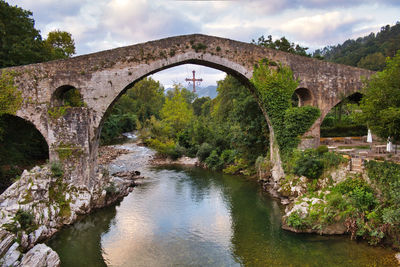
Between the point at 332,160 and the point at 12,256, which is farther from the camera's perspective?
the point at 332,160

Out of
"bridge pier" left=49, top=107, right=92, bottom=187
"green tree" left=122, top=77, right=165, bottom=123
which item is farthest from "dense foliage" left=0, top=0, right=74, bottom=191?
"green tree" left=122, top=77, right=165, bottom=123

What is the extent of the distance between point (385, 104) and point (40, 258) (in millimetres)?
10096

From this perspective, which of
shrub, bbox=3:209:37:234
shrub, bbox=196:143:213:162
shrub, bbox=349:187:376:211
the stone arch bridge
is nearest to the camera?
shrub, bbox=3:209:37:234

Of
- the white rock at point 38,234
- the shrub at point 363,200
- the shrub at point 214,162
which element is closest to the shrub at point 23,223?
the white rock at point 38,234

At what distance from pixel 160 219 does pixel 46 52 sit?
1151 centimetres

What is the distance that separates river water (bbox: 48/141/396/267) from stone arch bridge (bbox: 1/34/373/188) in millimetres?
2520

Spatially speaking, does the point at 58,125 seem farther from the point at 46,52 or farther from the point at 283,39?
the point at 283,39

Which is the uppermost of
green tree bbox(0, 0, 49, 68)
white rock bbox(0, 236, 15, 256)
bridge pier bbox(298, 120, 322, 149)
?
green tree bbox(0, 0, 49, 68)

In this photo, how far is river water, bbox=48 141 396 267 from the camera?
7953 millimetres

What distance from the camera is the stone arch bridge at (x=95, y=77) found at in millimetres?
11484

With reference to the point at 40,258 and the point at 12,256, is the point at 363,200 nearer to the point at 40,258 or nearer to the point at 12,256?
the point at 40,258

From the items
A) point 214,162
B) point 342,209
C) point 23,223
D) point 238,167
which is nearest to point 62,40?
point 214,162

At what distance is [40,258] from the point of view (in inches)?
289

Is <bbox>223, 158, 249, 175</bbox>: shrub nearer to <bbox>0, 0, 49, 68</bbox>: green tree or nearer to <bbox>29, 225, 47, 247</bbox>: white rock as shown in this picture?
<bbox>29, 225, 47, 247</bbox>: white rock
